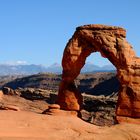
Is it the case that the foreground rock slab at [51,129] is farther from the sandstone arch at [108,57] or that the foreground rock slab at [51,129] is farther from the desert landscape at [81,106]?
the sandstone arch at [108,57]

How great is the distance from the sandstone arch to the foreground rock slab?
5077 mm

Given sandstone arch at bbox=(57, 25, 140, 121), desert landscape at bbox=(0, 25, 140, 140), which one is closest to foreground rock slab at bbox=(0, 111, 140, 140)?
desert landscape at bbox=(0, 25, 140, 140)

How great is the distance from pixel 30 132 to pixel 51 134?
1124 mm

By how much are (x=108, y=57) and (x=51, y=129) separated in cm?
996

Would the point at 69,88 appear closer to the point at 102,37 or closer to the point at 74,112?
the point at 74,112

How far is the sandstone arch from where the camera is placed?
30828 mm

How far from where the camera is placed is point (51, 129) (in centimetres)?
2384

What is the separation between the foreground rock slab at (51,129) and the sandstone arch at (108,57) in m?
5.08

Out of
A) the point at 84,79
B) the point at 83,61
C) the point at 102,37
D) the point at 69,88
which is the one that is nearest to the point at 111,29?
the point at 102,37

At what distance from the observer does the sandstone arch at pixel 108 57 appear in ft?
101

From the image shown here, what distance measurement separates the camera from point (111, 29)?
1241 inches

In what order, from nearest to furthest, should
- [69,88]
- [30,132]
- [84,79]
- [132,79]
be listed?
[30,132], [132,79], [69,88], [84,79]


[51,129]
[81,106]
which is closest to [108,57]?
[81,106]

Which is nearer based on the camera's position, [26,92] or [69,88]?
[69,88]
